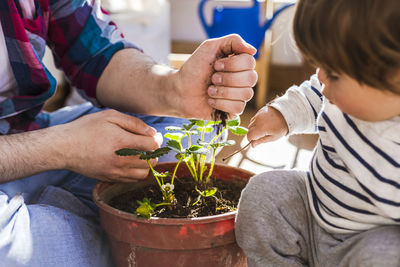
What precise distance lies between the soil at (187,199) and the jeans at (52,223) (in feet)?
0.33

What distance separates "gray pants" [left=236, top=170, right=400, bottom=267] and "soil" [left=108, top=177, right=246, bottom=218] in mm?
108

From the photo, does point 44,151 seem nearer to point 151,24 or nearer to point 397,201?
point 397,201

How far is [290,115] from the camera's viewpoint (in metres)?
0.94

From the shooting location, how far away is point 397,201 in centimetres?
70

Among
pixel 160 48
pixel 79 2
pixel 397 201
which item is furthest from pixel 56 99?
pixel 397 201

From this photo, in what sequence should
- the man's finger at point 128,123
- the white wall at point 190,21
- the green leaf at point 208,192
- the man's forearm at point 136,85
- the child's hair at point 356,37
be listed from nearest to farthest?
1. the child's hair at point 356,37
2. the green leaf at point 208,192
3. the man's finger at point 128,123
4. the man's forearm at point 136,85
5. the white wall at point 190,21

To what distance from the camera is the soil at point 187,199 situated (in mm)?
936

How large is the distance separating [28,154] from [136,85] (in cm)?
34

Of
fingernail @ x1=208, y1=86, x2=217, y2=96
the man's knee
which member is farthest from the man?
the man's knee

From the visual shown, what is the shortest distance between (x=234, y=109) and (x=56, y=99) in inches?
85.0

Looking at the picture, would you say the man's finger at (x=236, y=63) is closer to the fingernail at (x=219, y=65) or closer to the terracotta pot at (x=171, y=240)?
the fingernail at (x=219, y=65)

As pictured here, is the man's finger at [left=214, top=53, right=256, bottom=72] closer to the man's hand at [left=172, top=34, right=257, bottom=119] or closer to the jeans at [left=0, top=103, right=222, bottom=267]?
the man's hand at [left=172, top=34, right=257, bottom=119]

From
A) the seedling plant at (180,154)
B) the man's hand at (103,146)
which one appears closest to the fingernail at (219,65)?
the seedling plant at (180,154)

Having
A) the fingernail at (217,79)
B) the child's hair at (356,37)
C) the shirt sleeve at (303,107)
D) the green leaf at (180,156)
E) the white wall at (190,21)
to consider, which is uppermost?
the child's hair at (356,37)
